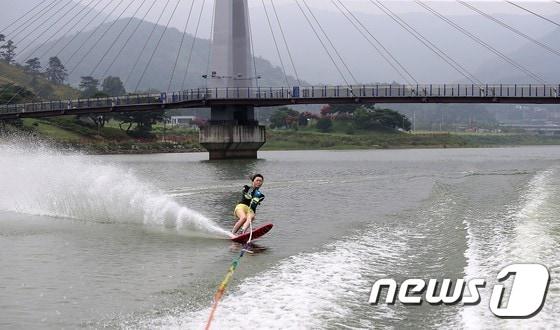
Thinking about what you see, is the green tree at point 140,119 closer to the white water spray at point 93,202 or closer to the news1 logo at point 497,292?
the white water spray at point 93,202

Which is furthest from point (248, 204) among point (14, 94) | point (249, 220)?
point (14, 94)

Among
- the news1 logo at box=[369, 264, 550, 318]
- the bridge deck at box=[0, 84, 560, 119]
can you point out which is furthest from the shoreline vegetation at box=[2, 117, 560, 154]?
the news1 logo at box=[369, 264, 550, 318]

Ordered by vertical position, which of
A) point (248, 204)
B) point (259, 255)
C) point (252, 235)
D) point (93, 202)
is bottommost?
point (93, 202)

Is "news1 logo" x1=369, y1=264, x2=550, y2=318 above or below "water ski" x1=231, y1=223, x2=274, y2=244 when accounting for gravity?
above

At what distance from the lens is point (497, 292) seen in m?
13.4

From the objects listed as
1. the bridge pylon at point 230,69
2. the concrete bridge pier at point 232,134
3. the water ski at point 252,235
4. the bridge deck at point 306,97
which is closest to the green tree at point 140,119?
the bridge deck at point 306,97

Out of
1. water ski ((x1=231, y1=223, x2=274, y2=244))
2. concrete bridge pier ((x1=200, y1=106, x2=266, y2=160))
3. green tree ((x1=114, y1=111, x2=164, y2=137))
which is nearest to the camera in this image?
water ski ((x1=231, y1=223, x2=274, y2=244))

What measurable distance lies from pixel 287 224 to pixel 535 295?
15007 millimetres

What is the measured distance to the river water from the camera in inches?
498

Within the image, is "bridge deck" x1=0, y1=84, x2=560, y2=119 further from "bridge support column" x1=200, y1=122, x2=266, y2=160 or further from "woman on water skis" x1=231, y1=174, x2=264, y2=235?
Result: "woman on water skis" x1=231, y1=174, x2=264, y2=235

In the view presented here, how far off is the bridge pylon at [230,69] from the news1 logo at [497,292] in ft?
299

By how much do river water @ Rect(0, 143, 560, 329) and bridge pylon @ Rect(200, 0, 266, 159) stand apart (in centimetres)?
6672

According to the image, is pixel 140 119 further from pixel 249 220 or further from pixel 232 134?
pixel 249 220

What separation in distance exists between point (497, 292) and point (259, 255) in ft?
25.7
